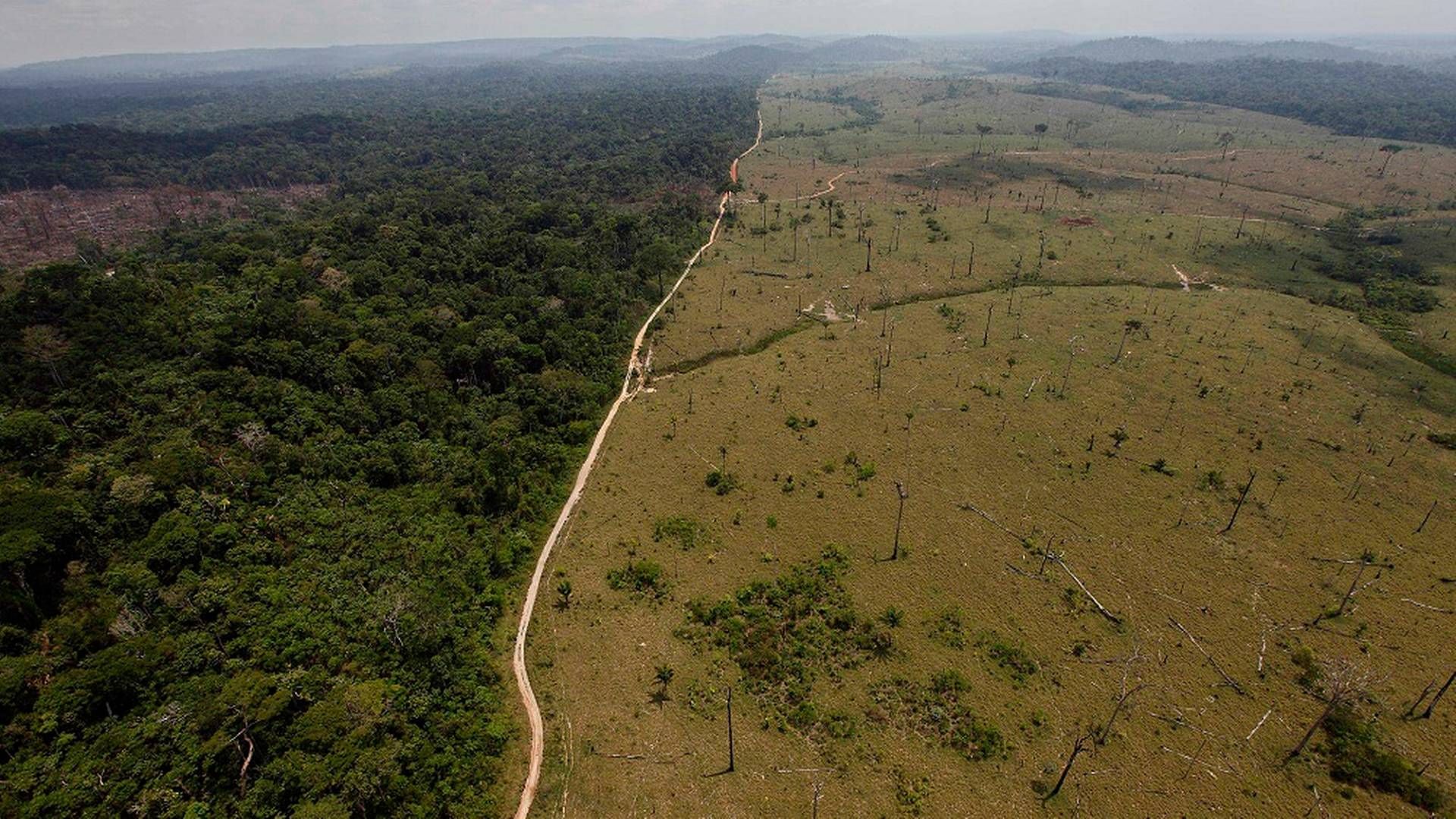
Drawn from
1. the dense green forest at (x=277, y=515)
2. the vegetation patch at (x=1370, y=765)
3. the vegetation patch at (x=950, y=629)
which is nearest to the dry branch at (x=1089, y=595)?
the vegetation patch at (x=950, y=629)

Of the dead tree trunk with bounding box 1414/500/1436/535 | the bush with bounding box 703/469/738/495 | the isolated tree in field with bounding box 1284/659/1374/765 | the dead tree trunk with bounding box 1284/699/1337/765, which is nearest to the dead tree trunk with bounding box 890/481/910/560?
the bush with bounding box 703/469/738/495

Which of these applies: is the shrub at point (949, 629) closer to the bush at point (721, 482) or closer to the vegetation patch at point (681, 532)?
the vegetation patch at point (681, 532)

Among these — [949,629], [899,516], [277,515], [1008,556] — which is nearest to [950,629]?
[949,629]

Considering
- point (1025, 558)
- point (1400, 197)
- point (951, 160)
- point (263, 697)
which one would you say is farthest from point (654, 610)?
point (1400, 197)

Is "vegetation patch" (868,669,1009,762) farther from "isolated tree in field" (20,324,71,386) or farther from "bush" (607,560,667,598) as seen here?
"isolated tree in field" (20,324,71,386)

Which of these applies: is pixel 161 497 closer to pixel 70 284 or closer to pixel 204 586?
pixel 204 586

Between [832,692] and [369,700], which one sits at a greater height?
[369,700]
